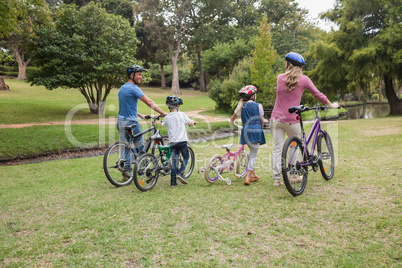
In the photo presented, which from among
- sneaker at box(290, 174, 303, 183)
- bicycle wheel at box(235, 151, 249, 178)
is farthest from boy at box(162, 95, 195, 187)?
sneaker at box(290, 174, 303, 183)

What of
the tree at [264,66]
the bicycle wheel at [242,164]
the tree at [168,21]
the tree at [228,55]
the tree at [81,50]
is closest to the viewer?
the bicycle wheel at [242,164]

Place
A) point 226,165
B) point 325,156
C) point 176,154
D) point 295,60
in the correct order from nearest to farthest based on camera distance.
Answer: point 295,60, point 325,156, point 176,154, point 226,165

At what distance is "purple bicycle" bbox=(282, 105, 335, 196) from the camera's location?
453 centimetres

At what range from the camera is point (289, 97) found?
4.91 meters

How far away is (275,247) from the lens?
10.3ft

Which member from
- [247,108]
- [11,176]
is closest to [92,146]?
[11,176]

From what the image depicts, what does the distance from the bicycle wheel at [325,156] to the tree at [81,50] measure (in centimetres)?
1437

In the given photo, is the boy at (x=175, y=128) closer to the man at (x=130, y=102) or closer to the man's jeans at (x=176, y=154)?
the man's jeans at (x=176, y=154)

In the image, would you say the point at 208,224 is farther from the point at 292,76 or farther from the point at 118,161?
the point at 292,76

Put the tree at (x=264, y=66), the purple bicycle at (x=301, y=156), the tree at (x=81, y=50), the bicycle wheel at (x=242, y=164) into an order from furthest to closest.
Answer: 1. the tree at (x=264, y=66)
2. the tree at (x=81, y=50)
3. the bicycle wheel at (x=242, y=164)
4. the purple bicycle at (x=301, y=156)

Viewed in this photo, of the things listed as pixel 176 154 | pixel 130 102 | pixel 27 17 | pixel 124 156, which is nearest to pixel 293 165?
pixel 176 154

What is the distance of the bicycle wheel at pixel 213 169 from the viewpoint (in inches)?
219

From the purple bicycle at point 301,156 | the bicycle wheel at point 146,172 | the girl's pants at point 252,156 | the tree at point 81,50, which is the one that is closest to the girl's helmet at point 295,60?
the purple bicycle at point 301,156

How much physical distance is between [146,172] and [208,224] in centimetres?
193
